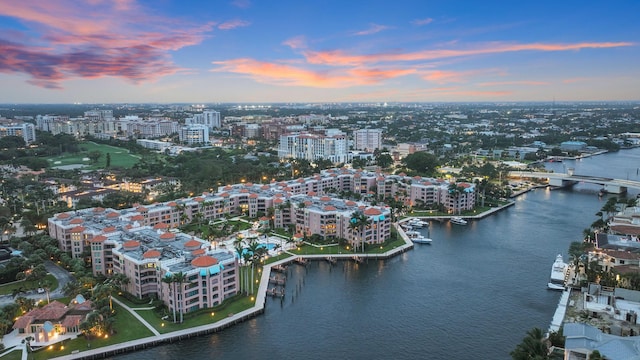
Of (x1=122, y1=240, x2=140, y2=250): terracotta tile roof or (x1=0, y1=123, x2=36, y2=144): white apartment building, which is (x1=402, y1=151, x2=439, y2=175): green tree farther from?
(x1=0, y1=123, x2=36, y2=144): white apartment building

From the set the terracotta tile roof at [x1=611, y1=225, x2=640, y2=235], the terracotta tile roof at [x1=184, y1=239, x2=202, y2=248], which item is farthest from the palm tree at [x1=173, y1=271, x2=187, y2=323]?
the terracotta tile roof at [x1=611, y1=225, x2=640, y2=235]

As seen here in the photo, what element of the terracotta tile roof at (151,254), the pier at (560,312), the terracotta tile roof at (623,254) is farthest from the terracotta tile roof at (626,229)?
the terracotta tile roof at (151,254)

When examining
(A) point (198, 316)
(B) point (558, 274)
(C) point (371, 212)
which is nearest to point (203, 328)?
(A) point (198, 316)

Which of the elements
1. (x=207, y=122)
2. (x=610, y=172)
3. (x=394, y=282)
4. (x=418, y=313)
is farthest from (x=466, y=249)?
(x=207, y=122)

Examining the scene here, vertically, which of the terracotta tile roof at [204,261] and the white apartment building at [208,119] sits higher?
the white apartment building at [208,119]

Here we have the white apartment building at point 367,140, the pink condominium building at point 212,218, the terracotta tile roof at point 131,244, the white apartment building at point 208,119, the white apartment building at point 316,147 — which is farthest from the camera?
the white apartment building at point 208,119

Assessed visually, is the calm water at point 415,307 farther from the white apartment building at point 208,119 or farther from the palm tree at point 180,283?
the white apartment building at point 208,119
